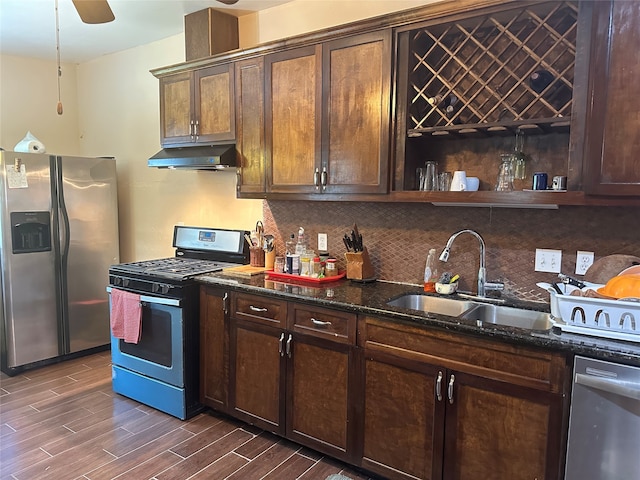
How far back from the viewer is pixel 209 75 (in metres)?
3.14

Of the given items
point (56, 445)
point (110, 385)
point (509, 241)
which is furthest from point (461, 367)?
point (110, 385)

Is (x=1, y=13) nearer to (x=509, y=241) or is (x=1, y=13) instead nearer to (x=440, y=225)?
(x=440, y=225)

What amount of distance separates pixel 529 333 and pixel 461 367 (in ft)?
1.07

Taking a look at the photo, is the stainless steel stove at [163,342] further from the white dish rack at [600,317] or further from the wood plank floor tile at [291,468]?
the white dish rack at [600,317]

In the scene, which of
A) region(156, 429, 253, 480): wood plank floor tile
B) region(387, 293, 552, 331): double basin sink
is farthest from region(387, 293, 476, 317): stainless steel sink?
region(156, 429, 253, 480): wood plank floor tile

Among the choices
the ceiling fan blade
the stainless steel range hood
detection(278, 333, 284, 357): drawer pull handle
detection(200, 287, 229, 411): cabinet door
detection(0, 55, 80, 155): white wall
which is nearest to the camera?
the ceiling fan blade

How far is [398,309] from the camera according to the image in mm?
2107

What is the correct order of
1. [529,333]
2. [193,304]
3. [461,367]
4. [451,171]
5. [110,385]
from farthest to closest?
[110,385] → [193,304] → [451,171] → [461,367] → [529,333]

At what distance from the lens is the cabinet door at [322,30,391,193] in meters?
2.41

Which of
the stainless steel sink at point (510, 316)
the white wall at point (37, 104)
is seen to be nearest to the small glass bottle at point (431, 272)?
the stainless steel sink at point (510, 316)

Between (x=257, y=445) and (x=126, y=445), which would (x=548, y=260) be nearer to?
(x=257, y=445)

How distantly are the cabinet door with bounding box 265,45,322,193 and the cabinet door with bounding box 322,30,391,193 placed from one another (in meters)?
0.08

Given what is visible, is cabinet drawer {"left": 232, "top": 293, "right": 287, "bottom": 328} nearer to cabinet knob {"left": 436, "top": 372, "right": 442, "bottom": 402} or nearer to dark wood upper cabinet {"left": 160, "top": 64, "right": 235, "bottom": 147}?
cabinet knob {"left": 436, "top": 372, "right": 442, "bottom": 402}

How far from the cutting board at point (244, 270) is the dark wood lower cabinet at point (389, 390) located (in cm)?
25
